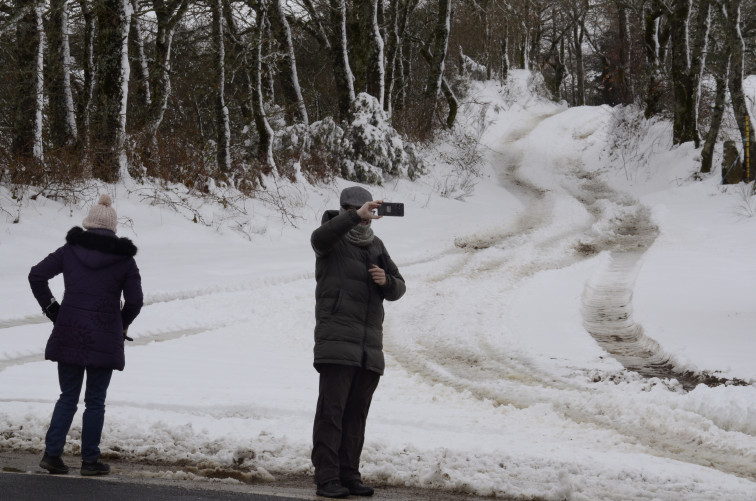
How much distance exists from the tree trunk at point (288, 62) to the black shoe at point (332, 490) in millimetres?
16782

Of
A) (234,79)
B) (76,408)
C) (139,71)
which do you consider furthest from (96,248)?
(234,79)

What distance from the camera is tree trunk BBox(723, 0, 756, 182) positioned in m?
17.9

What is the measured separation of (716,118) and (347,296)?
18685 millimetres

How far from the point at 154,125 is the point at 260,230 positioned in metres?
3.76

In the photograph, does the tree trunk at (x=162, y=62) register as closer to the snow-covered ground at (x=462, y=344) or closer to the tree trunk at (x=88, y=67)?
the tree trunk at (x=88, y=67)

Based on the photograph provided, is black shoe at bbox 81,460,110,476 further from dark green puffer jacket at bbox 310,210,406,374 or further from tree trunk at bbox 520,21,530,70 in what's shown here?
tree trunk at bbox 520,21,530,70

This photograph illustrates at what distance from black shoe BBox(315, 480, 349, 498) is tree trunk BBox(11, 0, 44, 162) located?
11225mm

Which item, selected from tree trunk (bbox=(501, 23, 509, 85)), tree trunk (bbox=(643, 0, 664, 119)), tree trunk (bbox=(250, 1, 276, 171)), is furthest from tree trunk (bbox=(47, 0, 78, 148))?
tree trunk (bbox=(501, 23, 509, 85))

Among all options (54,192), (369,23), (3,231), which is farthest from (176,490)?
(369,23)

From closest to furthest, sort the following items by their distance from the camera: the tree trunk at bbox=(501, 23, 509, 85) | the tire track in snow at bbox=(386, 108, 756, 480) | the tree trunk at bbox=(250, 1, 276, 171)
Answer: the tire track in snow at bbox=(386, 108, 756, 480) → the tree trunk at bbox=(250, 1, 276, 171) → the tree trunk at bbox=(501, 23, 509, 85)

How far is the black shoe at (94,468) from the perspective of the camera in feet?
16.2

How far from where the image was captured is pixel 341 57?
73.9 feet

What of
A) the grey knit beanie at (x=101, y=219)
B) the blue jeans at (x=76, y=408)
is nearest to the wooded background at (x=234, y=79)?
the grey knit beanie at (x=101, y=219)

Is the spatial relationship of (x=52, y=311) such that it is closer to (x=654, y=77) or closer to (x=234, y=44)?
(x=234, y=44)
